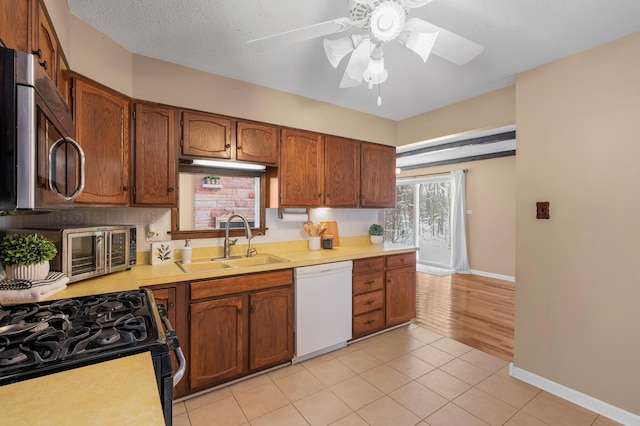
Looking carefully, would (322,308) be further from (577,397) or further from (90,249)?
(577,397)

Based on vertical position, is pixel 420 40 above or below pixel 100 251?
above

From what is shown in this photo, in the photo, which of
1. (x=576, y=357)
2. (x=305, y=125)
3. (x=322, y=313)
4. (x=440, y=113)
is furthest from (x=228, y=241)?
(x=576, y=357)

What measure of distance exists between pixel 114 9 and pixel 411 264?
3434 mm

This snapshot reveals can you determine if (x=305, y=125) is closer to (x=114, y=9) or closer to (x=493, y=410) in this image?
(x=114, y=9)

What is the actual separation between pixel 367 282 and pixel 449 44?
7.35ft

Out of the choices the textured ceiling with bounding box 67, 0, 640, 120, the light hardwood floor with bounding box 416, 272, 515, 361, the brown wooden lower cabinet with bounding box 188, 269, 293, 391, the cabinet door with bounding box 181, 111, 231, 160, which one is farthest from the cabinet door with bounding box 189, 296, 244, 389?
the light hardwood floor with bounding box 416, 272, 515, 361

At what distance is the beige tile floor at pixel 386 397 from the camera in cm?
191

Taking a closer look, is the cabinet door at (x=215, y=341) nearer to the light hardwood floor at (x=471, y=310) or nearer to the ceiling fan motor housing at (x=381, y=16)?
the ceiling fan motor housing at (x=381, y=16)

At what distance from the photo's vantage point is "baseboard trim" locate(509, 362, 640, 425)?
191cm

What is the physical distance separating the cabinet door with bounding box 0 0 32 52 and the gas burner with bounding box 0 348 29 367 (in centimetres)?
99

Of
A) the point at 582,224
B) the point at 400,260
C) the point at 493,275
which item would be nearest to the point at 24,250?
the point at 400,260

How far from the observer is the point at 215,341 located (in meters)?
2.15

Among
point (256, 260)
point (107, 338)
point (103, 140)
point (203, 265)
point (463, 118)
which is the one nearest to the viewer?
point (107, 338)

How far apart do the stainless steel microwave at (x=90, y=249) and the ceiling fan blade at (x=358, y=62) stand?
6.21 feet
